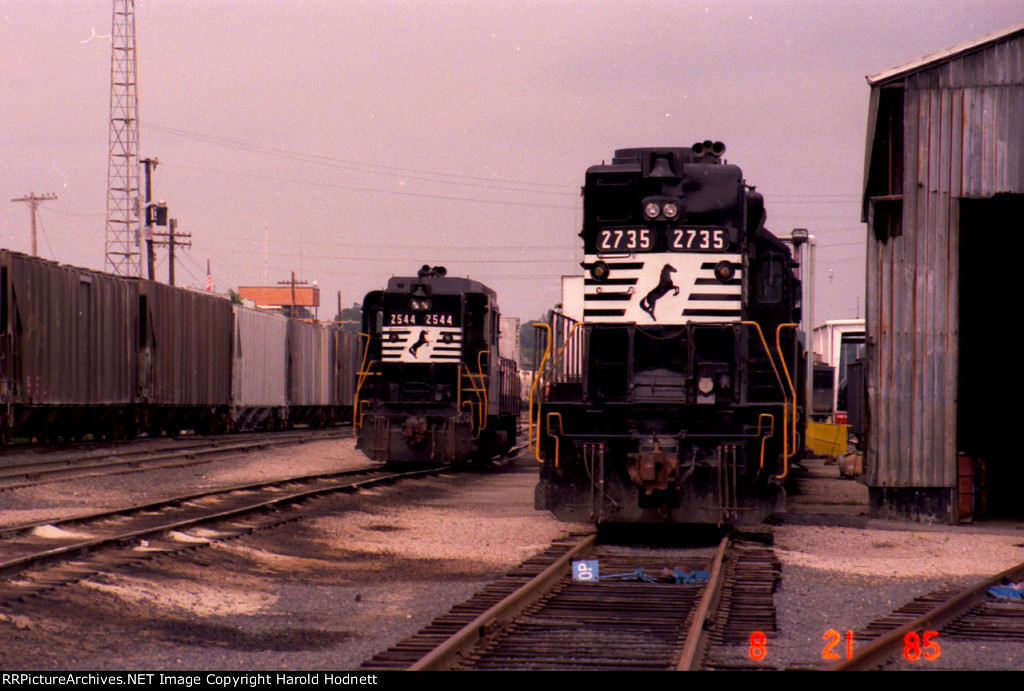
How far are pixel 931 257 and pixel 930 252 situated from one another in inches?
2.4

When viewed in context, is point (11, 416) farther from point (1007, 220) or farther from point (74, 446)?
point (1007, 220)

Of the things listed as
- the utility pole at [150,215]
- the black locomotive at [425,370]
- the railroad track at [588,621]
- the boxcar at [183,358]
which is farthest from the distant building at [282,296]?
the railroad track at [588,621]

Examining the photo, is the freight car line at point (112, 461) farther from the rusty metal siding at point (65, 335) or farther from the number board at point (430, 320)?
the number board at point (430, 320)

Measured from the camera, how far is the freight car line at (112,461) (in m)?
16.7

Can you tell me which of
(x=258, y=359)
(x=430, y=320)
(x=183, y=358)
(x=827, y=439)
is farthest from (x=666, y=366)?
(x=258, y=359)

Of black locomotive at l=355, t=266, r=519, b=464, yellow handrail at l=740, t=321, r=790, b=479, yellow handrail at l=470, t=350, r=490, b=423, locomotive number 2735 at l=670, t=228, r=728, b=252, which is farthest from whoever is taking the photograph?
yellow handrail at l=470, t=350, r=490, b=423

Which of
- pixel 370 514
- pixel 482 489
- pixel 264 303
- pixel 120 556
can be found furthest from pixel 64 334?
pixel 264 303

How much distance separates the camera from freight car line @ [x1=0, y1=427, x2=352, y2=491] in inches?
658

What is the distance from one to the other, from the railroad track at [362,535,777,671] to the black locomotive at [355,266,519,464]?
1030 cm

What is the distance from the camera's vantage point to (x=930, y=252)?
44.9 feet

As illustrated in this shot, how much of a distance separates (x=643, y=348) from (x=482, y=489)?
24.3 ft

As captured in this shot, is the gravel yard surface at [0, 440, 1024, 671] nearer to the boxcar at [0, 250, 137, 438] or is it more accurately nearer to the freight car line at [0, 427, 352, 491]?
the freight car line at [0, 427, 352, 491]

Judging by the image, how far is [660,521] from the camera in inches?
424

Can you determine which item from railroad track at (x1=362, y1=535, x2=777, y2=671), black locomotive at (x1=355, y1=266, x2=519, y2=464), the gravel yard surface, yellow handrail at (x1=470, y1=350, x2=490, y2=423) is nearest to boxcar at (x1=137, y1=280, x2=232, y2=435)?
black locomotive at (x1=355, y1=266, x2=519, y2=464)
